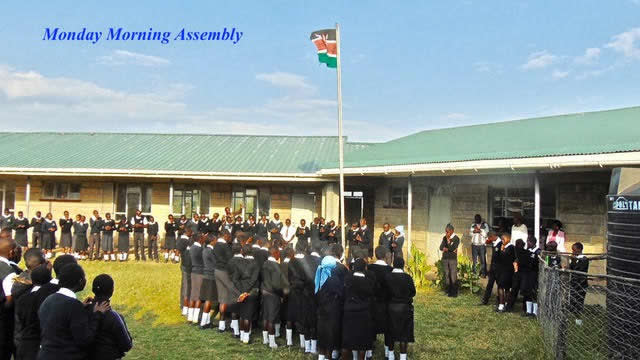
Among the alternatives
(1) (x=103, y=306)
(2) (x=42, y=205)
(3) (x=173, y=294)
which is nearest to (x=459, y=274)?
(3) (x=173, y=294)

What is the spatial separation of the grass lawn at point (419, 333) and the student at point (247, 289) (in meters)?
0.33

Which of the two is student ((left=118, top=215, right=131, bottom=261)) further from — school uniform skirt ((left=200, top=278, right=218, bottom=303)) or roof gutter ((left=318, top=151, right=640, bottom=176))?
school uniform skirt ((left=200, top=278, right=218, bottom=303))

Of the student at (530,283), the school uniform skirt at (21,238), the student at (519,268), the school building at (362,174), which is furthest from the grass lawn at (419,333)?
the school uniform skirt at (21,238)

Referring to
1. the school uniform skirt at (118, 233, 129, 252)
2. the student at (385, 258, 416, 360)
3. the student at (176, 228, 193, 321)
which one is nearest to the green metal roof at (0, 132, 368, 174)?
the school uniform skirt at (118, 233, 129, 252)

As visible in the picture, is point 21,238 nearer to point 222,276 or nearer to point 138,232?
point 138,232

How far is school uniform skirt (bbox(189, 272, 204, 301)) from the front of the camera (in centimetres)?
938

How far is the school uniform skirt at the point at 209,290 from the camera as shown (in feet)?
30.2

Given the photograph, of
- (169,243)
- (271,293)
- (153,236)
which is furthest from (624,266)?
(153,236)

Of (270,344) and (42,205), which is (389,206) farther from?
(42,205)

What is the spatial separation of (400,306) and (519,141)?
738 cm

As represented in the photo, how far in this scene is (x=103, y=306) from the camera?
441 cm

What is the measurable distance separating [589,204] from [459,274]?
3188 mm

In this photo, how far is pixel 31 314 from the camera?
16.3ft

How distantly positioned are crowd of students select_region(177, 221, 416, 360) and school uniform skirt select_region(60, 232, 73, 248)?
26.5 feet
